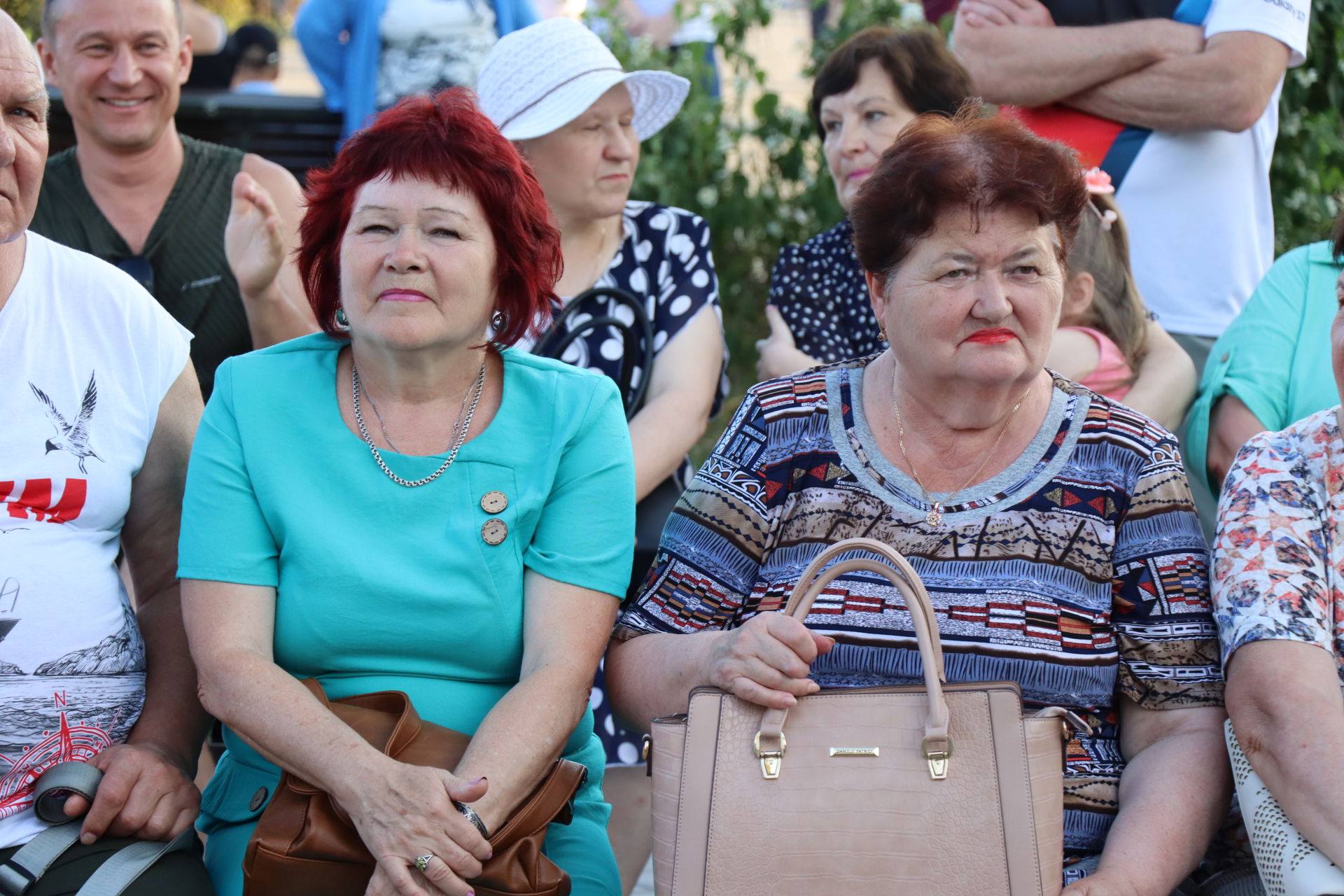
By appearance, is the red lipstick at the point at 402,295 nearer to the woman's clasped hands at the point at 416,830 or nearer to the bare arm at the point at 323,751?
the bare arm at the point at 323,751

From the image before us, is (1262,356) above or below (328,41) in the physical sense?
below

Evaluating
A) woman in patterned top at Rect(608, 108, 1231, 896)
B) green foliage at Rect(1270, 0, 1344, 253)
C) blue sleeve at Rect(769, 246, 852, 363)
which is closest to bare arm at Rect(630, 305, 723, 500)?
blue sleeve at Rect(769, 246, 852, 363)

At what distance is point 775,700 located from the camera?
2.00m

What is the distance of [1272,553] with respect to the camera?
2256 millimetres

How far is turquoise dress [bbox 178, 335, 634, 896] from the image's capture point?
2354 mm

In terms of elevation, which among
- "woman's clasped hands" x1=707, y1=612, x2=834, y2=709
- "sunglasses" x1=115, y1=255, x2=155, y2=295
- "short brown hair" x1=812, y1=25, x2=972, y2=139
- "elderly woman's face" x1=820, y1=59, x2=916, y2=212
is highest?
"short brown hair" x1=812, y1=25, x2=972, y2=139

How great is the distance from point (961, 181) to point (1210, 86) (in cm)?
177

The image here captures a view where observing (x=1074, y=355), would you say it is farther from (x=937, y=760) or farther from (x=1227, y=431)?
(x=937, y=760)

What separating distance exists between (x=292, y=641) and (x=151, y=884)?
46 cm

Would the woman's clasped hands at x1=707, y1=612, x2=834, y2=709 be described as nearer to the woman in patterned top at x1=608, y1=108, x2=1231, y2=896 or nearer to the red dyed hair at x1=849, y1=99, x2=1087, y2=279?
the woman in patterned top at x1=608, y1=108, x2=1231, y2=896

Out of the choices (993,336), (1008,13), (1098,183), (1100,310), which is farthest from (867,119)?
(993,336)

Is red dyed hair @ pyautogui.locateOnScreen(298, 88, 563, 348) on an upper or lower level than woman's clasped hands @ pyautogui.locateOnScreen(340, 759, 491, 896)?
upper

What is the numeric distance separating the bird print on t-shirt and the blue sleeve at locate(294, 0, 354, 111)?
3.44 meters

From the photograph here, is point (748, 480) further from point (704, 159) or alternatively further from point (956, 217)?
point (704, 159)
